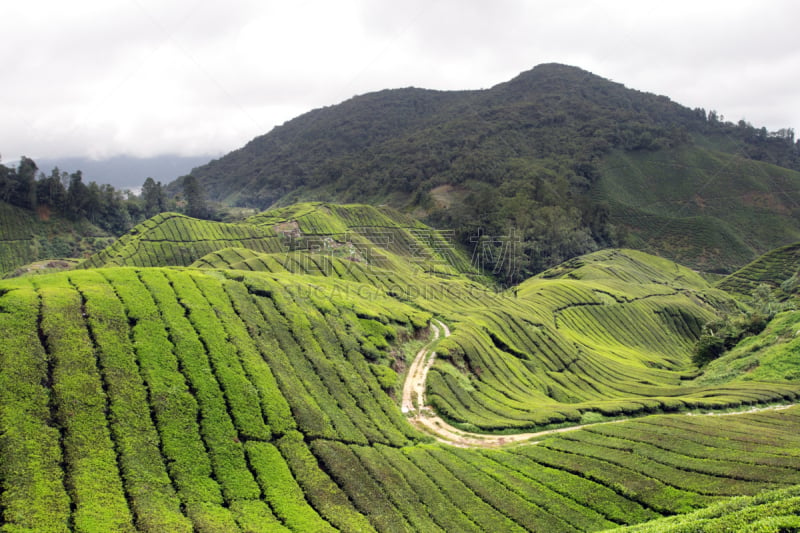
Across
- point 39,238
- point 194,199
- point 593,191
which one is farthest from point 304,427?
point 593,191

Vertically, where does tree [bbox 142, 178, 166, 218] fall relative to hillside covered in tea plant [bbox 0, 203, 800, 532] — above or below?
above

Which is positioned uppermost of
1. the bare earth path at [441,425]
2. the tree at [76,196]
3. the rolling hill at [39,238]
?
the tree at [76,196]

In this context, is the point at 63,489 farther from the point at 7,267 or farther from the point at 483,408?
the point at 7,267

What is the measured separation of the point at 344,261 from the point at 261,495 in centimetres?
4503

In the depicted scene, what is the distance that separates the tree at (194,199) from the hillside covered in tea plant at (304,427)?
117 metres

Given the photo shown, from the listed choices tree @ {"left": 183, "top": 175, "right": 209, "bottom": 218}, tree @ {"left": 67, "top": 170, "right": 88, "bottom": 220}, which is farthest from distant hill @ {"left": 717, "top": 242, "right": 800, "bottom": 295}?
tree @ {"left": 67, "top": 170, "right": 88, "bottom": 220}

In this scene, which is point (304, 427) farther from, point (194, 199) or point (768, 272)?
point (194, 199)

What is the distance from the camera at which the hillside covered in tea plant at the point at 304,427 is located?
13.4 m

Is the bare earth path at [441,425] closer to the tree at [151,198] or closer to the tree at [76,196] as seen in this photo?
the tree at [76,196]

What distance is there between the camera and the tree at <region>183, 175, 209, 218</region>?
131500mm

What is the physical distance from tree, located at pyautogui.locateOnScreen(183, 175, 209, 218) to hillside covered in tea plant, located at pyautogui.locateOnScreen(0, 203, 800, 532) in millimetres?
116838

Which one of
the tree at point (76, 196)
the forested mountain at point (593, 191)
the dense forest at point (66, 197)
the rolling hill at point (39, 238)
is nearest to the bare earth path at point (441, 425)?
the rolling hill at point (39, 238)

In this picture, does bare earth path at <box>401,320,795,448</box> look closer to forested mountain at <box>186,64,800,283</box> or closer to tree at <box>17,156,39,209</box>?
forested mountain at <box>186,64,800,283</box>

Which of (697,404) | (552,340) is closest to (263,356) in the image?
(697,404)
